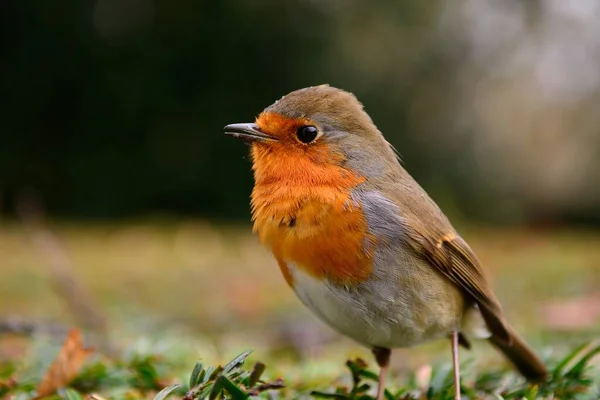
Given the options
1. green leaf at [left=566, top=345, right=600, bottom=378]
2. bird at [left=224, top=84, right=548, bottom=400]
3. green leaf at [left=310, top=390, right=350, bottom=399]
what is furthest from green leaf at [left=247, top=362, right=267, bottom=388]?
green leaf at [left=566, top=345, right=600, bottom=378]

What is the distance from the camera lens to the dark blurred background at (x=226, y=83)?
13094 millimetres

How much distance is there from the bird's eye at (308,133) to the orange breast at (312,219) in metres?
0.07

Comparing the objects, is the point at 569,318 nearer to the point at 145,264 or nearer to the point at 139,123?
the point at 145,264

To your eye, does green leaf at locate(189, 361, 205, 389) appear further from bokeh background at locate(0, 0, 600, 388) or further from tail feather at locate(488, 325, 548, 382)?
bokeh background at locate(0, 0, 600, 388)

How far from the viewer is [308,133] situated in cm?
256

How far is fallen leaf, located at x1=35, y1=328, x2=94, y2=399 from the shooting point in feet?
6.54

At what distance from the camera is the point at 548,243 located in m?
8.69

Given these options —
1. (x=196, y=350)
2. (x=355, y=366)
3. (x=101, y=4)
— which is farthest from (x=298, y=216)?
(x=101, y=4)

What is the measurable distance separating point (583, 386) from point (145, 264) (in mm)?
4902

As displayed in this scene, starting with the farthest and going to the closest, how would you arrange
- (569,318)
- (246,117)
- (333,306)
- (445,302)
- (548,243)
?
(246,117) → (548,243) → (569,318) → (445,302) → (333,306)

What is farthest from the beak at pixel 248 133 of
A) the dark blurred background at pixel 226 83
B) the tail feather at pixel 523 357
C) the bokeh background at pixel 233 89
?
the dark blurred background at pixel 226 83

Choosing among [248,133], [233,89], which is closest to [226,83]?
[233,89]

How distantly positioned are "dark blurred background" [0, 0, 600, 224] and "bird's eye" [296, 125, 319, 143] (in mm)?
10278

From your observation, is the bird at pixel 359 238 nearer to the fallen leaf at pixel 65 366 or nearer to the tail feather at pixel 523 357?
the tail feather at pixel 523 357
